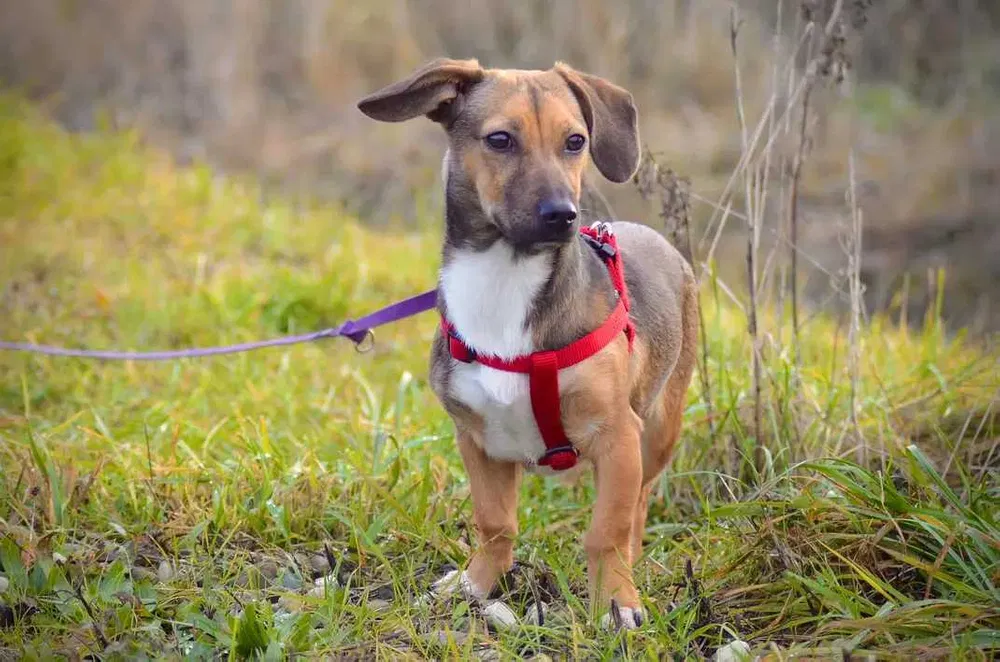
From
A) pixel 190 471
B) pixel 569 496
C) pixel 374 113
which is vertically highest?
pixel 374 113

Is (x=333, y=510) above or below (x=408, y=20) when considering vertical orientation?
below

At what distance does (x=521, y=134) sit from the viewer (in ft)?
10.8

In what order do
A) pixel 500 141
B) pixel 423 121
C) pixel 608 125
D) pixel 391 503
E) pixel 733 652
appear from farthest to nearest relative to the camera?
pixel 423 121 → pixel 391 503 → pixel 608 125 → pixel 500 141 → pixel 733 652

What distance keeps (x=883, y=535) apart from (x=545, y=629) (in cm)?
103

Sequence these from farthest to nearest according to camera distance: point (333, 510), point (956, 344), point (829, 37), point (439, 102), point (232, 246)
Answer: point (232, 246) < point (956, 344) < point (829, 37) < point (333, 510) < point (439, 102)

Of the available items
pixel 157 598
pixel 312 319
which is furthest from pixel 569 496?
pixel 312 319

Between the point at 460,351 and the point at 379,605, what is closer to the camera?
the point at 460,351

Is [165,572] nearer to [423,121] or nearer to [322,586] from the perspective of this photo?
[322,586]

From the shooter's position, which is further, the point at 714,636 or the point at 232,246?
the point at 232,246

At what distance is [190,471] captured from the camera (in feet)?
13.6

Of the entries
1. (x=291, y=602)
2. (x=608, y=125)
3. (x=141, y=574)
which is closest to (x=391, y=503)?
(x=291, y=602)

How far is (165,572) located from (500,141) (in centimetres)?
174

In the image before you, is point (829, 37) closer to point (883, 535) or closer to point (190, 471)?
point (883, 535)

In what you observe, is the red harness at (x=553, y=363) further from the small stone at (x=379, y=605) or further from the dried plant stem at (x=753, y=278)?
the dried plant stem at (x=753, y=278)
